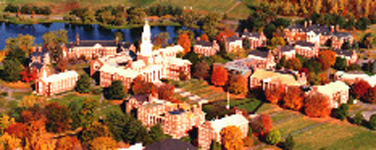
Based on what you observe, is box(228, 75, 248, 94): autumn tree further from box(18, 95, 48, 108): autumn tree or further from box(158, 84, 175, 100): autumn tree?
box(18, 95, 48, 108): autumn tree

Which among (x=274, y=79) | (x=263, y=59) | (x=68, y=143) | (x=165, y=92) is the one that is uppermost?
(x=263, y=59)

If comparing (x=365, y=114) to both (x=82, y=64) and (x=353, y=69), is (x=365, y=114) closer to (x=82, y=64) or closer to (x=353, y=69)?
(x=353, y=69)

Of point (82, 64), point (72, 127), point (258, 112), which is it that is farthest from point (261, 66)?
point (72, 127)

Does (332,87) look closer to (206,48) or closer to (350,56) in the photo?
(350,56)

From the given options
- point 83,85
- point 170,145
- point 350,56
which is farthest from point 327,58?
point 170,145

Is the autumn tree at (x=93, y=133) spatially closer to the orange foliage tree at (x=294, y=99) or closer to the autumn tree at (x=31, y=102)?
the autumn tree at (x=31, y=102)
